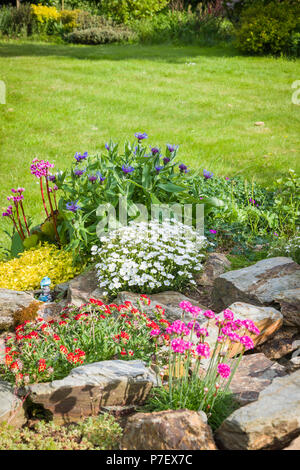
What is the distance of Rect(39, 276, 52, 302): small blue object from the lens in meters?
4.39

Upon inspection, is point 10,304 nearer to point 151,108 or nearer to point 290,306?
point 290,306

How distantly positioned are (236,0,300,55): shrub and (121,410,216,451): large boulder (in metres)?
12.8

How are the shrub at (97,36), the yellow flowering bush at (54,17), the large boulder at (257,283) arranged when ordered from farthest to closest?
the yellow flowering bush at (54,17) < the shrub at (97,36) < the large boulder at (257,283)

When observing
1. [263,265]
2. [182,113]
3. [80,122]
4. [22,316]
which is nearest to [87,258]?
[22,316]

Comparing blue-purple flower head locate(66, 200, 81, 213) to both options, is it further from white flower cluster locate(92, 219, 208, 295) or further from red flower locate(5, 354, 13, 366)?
red flower locate(5, 354, 13, 366)

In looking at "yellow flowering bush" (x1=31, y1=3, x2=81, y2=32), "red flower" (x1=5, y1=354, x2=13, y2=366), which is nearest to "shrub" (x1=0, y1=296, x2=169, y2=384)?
"red flower" (x1=5, y1=354, x2=13, y2=366)

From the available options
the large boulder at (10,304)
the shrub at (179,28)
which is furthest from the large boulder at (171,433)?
the shrub at (179,28)

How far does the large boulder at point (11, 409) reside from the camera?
269cm

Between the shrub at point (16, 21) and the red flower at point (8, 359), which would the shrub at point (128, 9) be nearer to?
the shrub at point (16, 21)

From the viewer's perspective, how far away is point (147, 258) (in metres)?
4.03

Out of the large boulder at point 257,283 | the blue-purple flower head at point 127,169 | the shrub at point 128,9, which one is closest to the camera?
the large boulder at point 257,283

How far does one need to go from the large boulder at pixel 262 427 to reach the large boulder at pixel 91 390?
0.56m

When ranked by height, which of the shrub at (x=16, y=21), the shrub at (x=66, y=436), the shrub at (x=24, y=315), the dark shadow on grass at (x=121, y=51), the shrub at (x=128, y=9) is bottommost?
the shrub at (x=24, y=315)

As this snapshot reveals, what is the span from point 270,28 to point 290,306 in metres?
11.5
